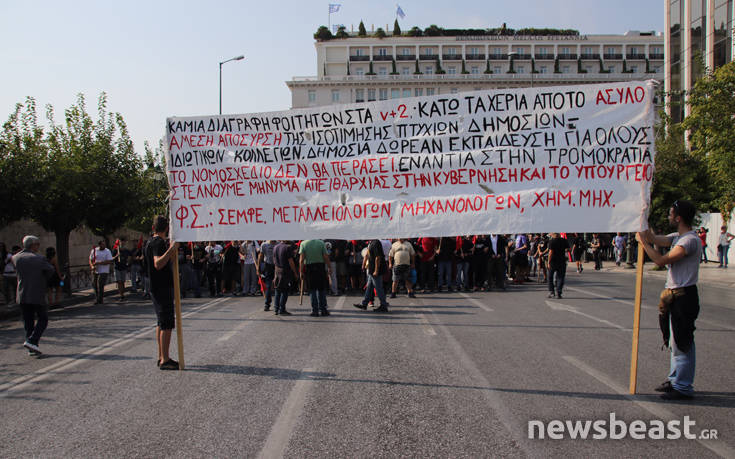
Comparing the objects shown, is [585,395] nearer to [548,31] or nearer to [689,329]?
[689,329]

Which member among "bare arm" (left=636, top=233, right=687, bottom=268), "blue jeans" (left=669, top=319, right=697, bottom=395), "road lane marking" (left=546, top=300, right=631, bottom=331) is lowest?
"road lane marking" (left=546, top=300, right=631, bottom=331)

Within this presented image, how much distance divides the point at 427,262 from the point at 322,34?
294 ft

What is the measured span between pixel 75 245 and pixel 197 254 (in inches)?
431

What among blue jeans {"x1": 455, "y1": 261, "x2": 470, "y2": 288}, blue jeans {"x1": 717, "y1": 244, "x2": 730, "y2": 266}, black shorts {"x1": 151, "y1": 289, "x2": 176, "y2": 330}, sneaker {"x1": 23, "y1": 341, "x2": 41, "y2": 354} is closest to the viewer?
black shorts {"x1": 151, "y1": 289, "x2": 176, "y2": 330}

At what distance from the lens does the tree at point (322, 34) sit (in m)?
99.3

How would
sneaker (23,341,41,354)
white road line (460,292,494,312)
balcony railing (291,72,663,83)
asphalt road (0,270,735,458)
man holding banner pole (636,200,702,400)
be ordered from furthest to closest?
balcony railing (291,72,663,83) < white road line (460,292,494,312) < sneaker (23,341,41,354) < man holding banner pole (636,200,702,400) < asphalt road (0,270,735,458)

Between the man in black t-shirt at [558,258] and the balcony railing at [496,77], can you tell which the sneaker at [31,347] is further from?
the balcony railing at [496,77]

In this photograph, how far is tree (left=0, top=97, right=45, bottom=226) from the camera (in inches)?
660

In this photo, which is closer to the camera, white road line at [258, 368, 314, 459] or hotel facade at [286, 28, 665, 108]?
white road line at [258, 368, 314, 459]

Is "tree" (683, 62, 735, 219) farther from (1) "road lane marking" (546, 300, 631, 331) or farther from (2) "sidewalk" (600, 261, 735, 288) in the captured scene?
(1) "road lane marking" (546, 300, 631, 331)

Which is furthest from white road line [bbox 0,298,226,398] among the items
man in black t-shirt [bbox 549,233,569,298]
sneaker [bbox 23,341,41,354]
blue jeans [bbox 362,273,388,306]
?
man in black t-shirt [bbox 549,233,569,298]

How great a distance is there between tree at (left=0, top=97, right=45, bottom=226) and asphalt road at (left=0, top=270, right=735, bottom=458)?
7779 mm

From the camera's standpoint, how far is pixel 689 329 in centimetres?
522

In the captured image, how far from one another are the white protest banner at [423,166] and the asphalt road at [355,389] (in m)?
1.64
